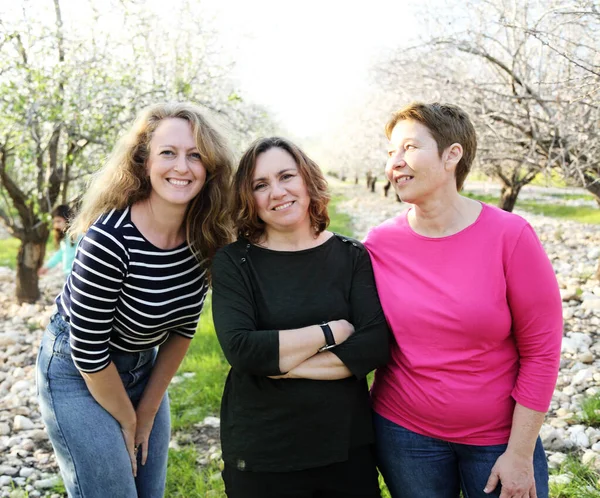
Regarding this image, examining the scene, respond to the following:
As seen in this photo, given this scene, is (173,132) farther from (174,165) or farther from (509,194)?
(509,194)

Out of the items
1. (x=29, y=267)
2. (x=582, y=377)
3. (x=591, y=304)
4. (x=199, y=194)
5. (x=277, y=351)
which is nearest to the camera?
(x=277, y=351)

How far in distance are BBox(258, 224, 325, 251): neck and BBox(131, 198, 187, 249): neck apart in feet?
1.36

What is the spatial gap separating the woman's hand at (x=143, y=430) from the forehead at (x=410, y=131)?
1.78m

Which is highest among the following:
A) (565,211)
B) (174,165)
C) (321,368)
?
(174,165)

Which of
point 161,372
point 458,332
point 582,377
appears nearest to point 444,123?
point 458,332

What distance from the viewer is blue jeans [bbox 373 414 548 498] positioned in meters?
2.36

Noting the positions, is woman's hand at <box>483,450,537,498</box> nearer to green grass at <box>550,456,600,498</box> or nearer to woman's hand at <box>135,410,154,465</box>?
green grass at <box>550,456,600,498</box>

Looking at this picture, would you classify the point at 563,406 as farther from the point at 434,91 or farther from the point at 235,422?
the point at 434,91

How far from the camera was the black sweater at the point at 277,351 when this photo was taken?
230 cm

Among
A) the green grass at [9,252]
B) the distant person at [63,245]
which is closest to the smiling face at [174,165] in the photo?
the distant person at [63,245]

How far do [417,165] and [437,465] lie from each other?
1275 millimetres

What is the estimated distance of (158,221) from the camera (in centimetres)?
261

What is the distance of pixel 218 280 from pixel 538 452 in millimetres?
1548

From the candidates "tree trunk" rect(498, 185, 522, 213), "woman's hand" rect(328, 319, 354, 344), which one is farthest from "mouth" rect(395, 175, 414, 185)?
"tree trunk" rect(498, 185, 522, 213)
